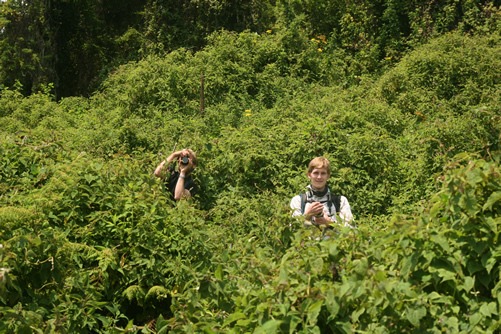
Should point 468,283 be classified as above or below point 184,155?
above

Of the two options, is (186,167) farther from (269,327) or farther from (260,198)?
(269,327)

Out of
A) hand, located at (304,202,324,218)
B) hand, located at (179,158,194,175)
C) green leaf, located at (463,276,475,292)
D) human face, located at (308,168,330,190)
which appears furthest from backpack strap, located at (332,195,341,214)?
green leaf, located at (463,276,475,292)

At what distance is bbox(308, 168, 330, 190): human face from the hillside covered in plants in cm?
43

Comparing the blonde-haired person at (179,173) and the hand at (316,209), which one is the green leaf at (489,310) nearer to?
the hand at (316,209)

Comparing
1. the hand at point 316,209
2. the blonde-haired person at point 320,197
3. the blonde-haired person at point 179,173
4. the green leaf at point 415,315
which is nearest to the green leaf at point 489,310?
the green leaf at point 415,315

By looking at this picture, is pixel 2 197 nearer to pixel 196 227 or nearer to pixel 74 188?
pixel 74 188

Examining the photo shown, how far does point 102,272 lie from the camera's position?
4.47 m

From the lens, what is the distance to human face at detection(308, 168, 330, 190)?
583 cm

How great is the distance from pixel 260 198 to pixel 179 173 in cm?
78

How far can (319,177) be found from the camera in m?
5.84

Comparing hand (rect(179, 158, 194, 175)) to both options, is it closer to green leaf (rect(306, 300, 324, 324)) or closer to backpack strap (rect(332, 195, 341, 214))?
backpack strap (rect(332, 195, 341, 214))

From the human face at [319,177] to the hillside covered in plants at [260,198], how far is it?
0.43m

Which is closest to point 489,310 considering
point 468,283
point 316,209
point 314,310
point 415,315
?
point 468,283

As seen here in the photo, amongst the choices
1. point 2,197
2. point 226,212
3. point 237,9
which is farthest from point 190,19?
point 2,197
